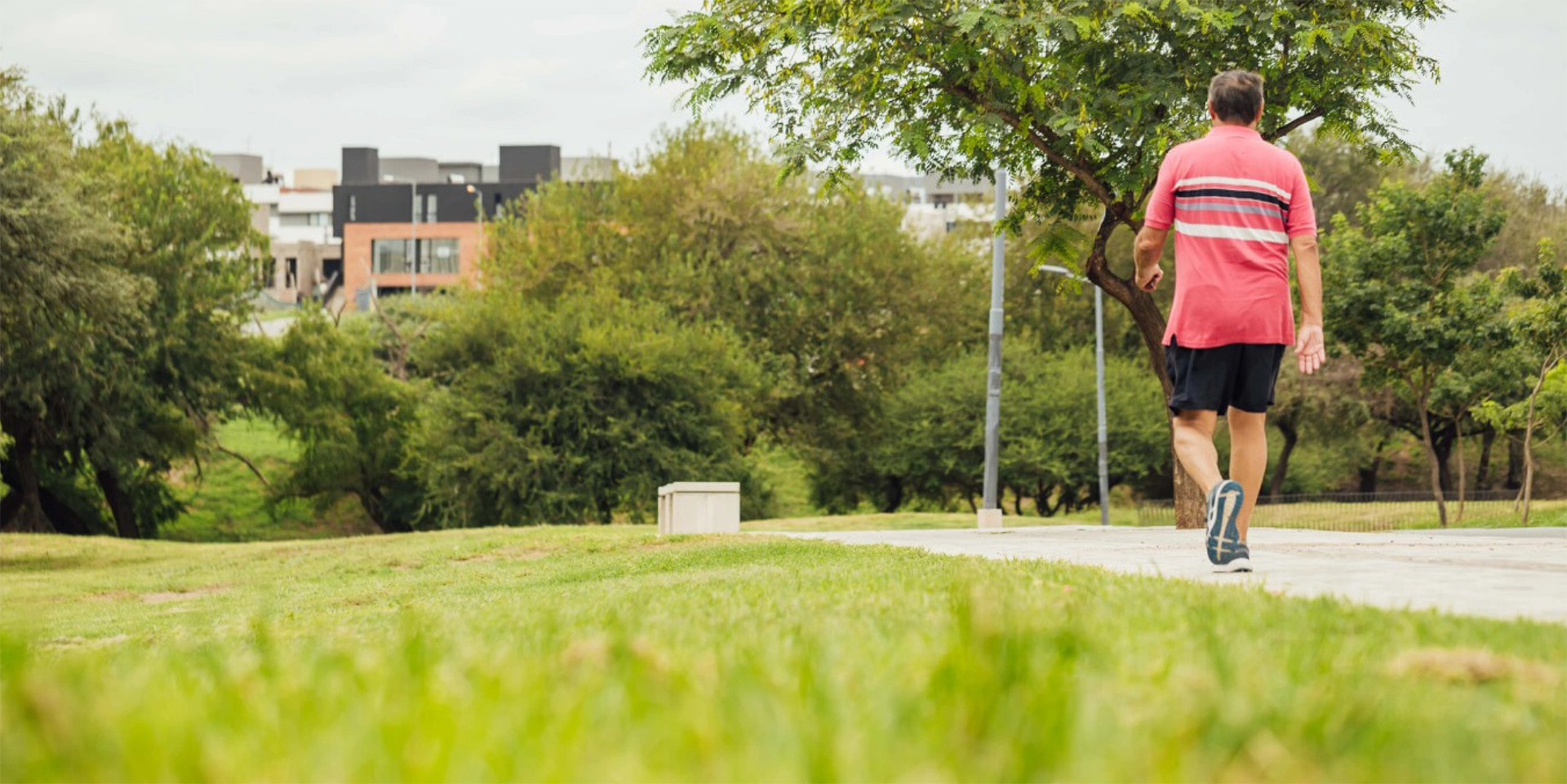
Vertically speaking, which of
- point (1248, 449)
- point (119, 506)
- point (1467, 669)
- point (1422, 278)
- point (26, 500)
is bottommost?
point (119, 506)

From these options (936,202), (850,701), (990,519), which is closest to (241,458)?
(990,519)

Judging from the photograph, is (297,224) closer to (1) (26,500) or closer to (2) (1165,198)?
(1) (26,500)

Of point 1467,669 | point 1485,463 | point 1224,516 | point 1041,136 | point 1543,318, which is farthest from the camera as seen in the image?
point 1485,463

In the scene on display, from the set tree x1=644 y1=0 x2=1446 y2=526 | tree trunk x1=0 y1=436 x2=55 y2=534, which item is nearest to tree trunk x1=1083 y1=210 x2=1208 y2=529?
tree x1=644 y1=0 x2=1446 y2=526

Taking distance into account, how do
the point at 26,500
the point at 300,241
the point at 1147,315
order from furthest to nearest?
the point at 300,241
the point at 26,500
the point at 1147,315

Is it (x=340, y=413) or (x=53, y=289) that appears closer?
(x=53, y=289)

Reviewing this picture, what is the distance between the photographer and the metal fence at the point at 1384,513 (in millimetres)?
32250

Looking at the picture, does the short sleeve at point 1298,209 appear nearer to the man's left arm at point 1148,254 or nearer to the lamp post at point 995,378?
the man's left arm at point 1148,254

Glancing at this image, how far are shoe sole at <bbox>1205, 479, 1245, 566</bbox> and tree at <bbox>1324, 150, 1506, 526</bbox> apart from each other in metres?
26.6

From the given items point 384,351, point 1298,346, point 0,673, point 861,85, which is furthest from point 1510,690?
point 384,351

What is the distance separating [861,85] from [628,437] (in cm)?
2534

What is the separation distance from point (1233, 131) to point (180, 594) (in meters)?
15.5

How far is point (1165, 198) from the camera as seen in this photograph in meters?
7.93

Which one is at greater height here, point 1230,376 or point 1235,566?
point 1230,376
